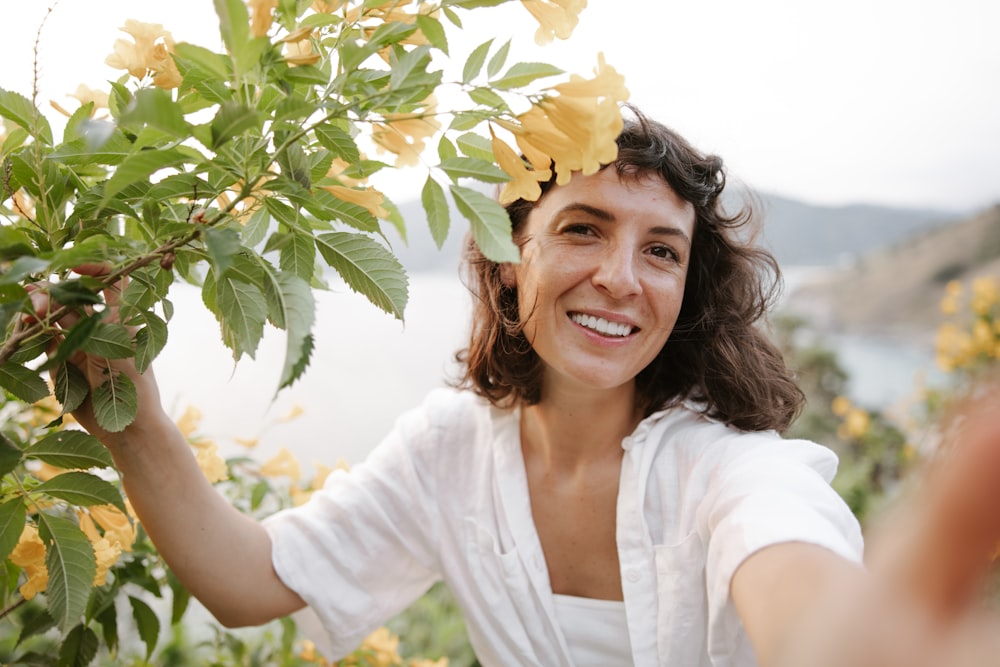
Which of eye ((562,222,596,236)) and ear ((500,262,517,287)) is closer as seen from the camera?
eye ((562,222,596,236))

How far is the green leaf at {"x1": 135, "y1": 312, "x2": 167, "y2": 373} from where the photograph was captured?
0.65 m

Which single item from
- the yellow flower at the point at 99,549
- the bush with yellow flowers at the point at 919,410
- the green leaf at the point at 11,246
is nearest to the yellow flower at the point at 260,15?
the green leaf at the point at 11,246

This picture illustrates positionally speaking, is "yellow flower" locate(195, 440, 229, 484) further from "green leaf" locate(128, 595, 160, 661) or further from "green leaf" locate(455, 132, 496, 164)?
"green leaf" locate(455, 132, 496, 164)

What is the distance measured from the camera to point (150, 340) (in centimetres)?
65

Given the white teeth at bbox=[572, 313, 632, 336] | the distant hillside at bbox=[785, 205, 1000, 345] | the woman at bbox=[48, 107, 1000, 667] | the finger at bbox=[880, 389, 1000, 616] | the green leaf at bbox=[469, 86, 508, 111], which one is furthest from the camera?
the distant hillside at bbox=[785, 205, 1000, 345]

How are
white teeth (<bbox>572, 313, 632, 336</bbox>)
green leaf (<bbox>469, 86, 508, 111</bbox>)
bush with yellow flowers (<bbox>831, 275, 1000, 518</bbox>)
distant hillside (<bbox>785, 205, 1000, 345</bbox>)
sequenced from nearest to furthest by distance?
green leaf (<bbox>469, 86, 508, 111</bbox>)
white teeth (<bbox>572, 313, 632, 336</bbox>)
bush with yellow flowers (<bbox>831, 275, 1000, 518</bbox>)
distant hillside (<bbox>785, 205, 1000, 345</bbox>)

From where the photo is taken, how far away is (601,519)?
1363 millimetres

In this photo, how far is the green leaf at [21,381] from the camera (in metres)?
0.64

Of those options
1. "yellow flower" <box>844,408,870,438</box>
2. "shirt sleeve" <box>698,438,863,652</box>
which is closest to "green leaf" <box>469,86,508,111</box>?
"shirt sleeve" <box>698,438,863,652</box>

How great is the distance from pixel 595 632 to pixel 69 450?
2.87ft

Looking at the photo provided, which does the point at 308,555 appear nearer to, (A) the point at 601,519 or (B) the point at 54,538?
(A) the point at 601,519

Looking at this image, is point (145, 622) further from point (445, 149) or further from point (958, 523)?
point (958, 523)

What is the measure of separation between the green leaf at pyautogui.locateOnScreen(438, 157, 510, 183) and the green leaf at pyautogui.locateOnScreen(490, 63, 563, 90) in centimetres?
6

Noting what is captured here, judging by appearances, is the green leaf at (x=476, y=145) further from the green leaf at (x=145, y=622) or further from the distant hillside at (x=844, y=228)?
the distant hillside at (x=844, y=228)
